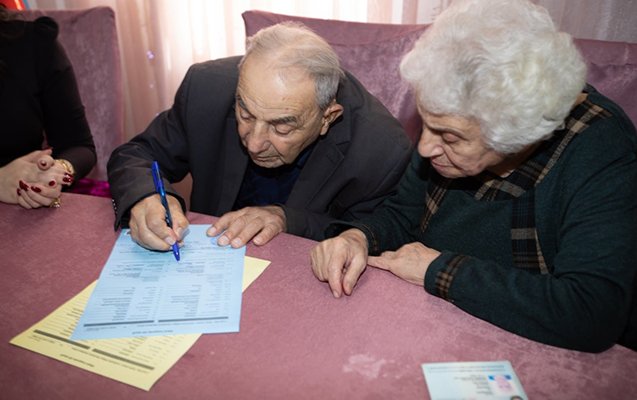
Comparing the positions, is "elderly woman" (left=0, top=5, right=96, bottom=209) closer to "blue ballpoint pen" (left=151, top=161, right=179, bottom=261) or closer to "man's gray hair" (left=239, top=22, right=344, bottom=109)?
"blue ballpoint pen" (left=151, top=161, right=179, bottom=261)

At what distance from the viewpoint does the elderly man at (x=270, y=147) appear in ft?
4.35

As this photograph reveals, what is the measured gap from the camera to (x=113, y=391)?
0.77 m

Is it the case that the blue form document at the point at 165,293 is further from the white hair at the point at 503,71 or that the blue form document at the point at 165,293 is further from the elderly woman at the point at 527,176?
the white hair at the point at 503,71

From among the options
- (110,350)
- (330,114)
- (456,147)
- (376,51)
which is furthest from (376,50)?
(110,350)

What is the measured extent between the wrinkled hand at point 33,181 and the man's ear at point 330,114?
0.80 meters

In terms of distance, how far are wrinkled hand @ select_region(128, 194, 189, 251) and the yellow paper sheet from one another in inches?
9.8

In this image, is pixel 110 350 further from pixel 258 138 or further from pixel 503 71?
pixel 503 71

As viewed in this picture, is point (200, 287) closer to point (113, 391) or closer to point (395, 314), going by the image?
point (113, 391)

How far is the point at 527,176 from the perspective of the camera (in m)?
1.16

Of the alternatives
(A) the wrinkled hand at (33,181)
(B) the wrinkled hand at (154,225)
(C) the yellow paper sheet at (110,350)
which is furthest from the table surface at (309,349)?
(A) the wrinkled hand at (33,181)

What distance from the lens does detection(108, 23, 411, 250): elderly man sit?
133 cm

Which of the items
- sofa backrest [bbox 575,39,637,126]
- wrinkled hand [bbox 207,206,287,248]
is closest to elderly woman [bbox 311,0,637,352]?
wrinkled hand [bbox 207,206,287,248]

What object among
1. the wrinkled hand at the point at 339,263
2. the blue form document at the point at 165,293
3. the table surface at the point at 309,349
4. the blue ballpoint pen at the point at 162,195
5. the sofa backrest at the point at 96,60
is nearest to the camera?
the table surface at the point at 309,349

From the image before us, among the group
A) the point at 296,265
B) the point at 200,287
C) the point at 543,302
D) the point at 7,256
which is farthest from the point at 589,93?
the point at 7,256
